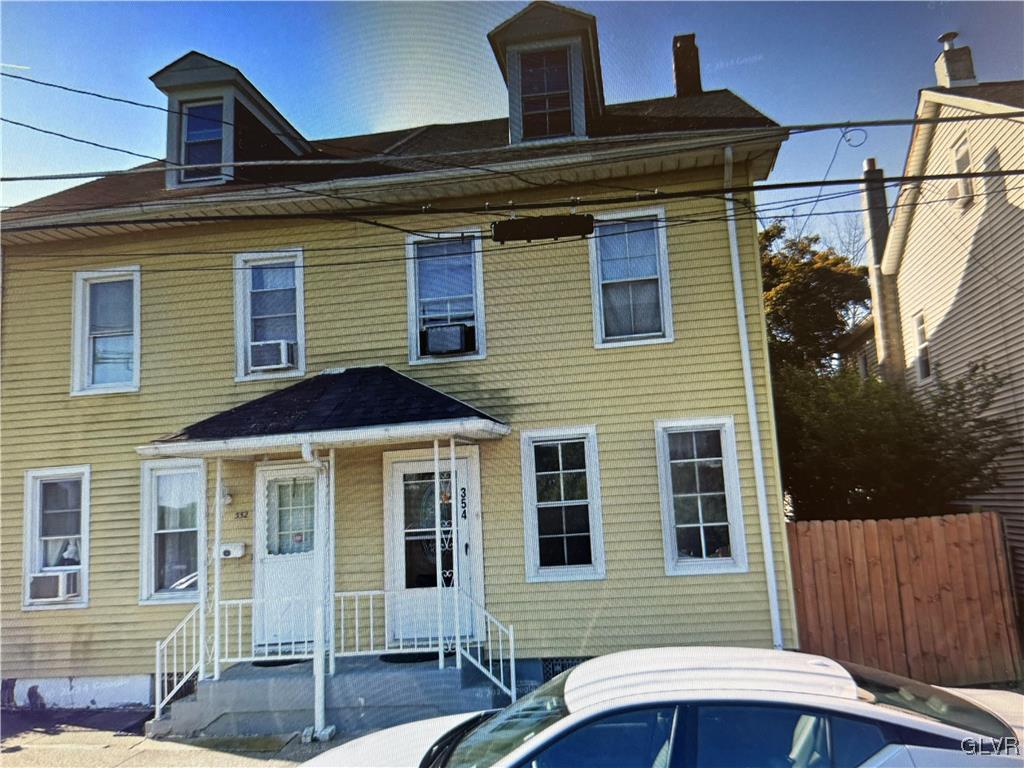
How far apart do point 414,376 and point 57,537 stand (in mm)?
5259

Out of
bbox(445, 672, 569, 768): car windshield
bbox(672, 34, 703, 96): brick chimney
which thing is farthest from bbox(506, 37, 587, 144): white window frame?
bbox(445, 672, 569, 768): car windshield

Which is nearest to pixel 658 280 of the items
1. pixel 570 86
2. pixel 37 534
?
pixel 570 86

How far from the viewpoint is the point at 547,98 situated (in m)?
9.23

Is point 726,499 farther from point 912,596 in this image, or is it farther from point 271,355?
point 271,355

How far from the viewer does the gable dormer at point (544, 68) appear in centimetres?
913

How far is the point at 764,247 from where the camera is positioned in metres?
21.4

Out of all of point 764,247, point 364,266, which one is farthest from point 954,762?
point 764,247

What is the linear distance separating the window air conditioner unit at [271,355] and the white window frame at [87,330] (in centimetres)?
160

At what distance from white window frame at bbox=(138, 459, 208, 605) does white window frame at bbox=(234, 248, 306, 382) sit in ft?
4.43

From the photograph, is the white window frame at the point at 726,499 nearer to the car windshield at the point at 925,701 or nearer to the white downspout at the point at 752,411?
the white downspout at the point at 752,411

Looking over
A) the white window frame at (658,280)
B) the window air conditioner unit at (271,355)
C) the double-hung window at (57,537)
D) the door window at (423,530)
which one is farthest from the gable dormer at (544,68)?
the double-hung window at (57,537)

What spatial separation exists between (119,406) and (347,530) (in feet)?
11.9

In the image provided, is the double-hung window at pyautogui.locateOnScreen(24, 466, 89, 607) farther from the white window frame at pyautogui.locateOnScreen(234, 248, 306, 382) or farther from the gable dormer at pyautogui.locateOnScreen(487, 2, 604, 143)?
the gable dormer at pyautogui.locateOnScreen(487, 2, 604, 143)

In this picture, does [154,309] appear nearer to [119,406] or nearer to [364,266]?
[119,406]
